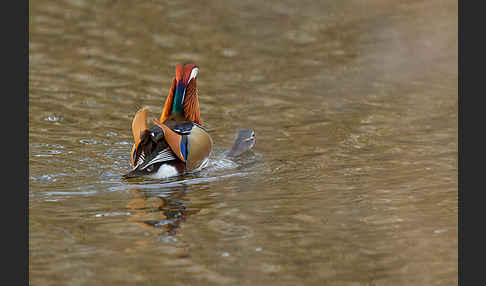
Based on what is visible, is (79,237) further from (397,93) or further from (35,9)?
(35,9)

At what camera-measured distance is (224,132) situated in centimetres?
1048

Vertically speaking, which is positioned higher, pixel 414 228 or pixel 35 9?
pixel 35 9

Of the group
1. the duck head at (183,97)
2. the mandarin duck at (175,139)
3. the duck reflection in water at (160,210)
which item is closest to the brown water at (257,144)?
the duck reflection in water at (160,210)

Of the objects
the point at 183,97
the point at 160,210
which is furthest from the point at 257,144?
the point at 160,210

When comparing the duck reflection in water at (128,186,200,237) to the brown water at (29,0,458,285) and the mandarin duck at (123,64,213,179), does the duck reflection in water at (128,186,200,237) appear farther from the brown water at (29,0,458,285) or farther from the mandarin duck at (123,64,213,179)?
the mandarin duck at (123,64,213,179)

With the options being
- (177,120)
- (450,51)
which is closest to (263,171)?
(177,120)

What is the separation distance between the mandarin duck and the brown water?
0.69 feet

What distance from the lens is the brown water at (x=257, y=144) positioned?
21.0 ft

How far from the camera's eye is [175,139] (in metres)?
Result: 8.72

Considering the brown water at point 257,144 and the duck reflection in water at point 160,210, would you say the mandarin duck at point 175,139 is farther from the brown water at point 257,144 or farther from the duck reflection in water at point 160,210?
the duck reflection in water at point 160,210

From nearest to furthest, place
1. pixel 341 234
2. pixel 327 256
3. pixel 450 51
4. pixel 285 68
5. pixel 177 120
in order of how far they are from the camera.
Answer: pixel 327 256, pixel 341 234, pixel 177 120, pixel 285 68, pixel 450 51

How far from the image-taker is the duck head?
31.7ft

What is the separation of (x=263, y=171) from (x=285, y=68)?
409cm

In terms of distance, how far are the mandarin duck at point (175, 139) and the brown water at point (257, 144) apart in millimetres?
211
